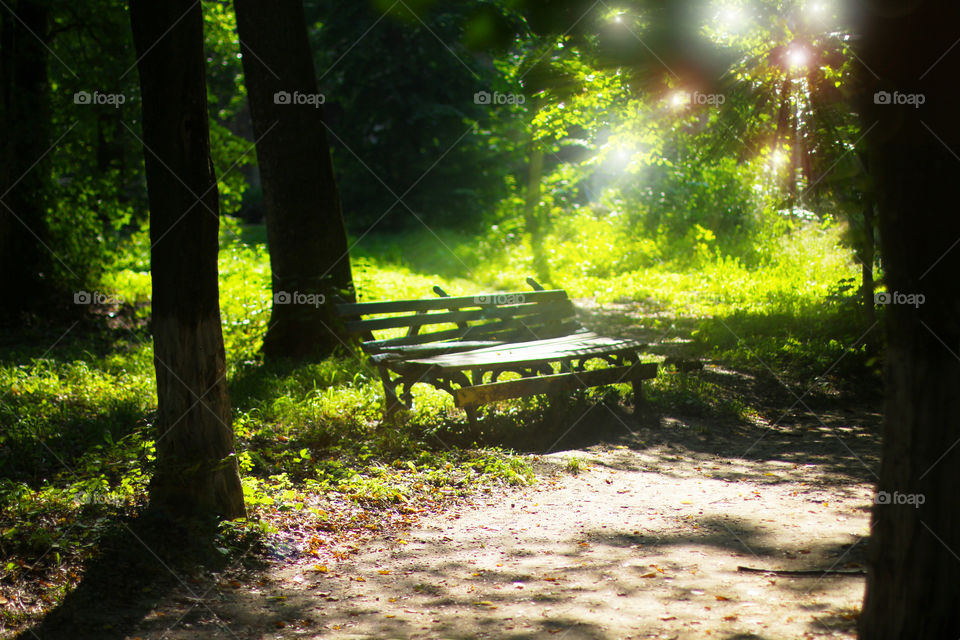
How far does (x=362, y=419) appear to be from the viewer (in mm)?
6637

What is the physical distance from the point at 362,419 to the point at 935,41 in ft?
16.5

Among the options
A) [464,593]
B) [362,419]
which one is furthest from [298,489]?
[464,593]

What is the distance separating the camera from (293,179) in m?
8.27

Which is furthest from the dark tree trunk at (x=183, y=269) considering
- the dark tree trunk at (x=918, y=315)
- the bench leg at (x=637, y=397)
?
the bench leg at (x=637, y=397)

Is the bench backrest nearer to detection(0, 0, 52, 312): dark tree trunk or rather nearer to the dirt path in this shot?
the dirt path

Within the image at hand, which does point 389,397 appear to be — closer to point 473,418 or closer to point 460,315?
point 473,418

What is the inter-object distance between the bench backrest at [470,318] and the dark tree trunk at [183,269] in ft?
8.37

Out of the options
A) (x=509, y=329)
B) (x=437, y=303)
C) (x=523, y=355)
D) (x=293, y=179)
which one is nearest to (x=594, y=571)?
(x=523, y=355)

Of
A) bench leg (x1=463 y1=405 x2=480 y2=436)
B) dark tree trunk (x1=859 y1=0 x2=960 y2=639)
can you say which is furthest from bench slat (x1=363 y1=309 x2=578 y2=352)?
dark tree trunk (x1=859 y1=0 x2=960 y2=639)

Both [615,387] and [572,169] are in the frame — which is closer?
[615,387]

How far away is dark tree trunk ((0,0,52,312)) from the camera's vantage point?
32.0 ft

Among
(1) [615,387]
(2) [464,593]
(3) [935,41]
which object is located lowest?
(2) [464,593]

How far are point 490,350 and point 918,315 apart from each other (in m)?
4.77

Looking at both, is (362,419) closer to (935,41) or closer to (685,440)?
(685,440)
